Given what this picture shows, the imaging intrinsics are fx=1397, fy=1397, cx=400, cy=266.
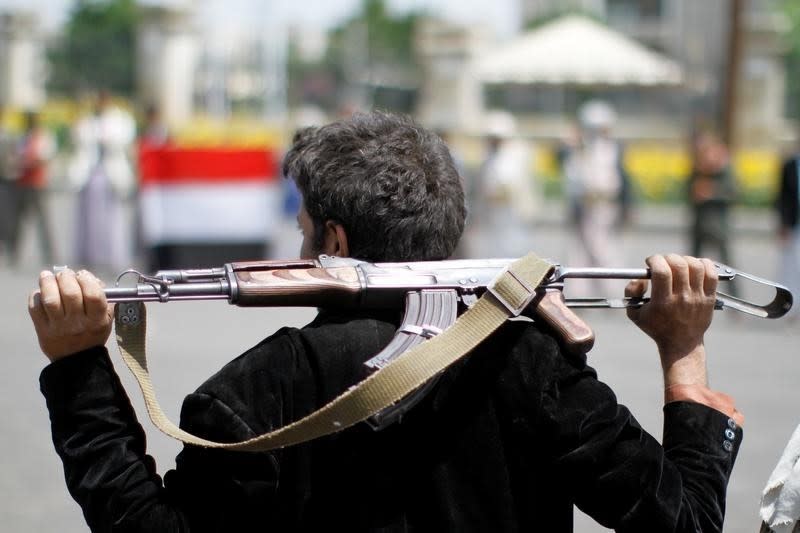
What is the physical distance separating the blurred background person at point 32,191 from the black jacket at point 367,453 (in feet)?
40.7

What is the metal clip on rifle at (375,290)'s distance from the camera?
2.15 meters

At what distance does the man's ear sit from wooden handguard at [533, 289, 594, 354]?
33 cm

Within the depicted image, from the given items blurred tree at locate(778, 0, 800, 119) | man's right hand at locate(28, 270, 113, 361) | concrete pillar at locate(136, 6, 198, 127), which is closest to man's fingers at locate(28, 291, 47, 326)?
man's right hand at locate(28, 270, 113, 361)

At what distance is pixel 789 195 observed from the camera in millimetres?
11180

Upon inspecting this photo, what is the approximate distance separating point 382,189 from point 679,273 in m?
0.52

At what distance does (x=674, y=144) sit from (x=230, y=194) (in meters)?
25.6

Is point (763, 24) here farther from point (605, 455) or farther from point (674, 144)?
point (605, 455)

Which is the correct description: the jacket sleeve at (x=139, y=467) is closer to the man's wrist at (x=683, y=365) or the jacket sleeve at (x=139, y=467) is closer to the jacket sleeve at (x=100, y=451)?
the jacket sleeve at (x=100, y=451)

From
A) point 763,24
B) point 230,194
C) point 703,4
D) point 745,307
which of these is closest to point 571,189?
point 230,194

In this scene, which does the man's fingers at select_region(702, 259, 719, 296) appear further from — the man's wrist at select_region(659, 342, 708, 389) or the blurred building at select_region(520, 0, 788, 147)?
the blurred building at select_region(520, 0, 788, 147)

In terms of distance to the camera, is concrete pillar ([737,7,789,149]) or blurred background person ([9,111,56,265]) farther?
concrete pillar ([737,7,789,149])

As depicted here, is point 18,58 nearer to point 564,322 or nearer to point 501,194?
point 501,194

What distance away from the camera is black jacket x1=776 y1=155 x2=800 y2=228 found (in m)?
11.1

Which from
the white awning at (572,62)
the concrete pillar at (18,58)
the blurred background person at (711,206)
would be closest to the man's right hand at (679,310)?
the blurred background person at (711,206)
